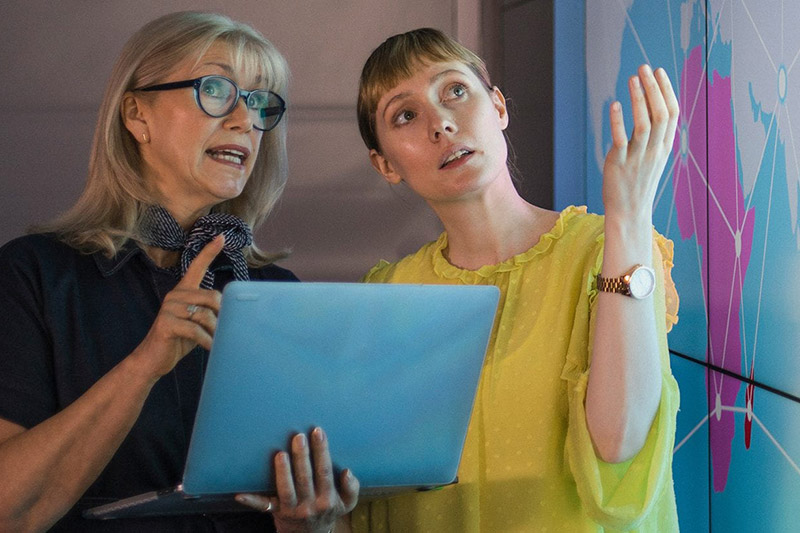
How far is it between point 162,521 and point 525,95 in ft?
6.90

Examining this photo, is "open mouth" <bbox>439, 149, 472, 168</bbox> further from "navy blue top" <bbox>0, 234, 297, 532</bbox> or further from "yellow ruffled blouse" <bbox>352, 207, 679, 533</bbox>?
"navy blue top" <bbox>0, 234, 297, 532</bbox>

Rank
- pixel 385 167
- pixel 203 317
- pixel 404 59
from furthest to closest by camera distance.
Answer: pixel 385 167, pixel 404 59, pixel 203 317

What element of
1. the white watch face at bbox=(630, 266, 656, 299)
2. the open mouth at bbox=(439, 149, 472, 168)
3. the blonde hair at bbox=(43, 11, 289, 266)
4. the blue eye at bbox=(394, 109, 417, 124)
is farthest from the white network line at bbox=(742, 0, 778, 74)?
the blonde hair at bbox=(43, 11, 289, 266)

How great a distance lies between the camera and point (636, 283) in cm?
155

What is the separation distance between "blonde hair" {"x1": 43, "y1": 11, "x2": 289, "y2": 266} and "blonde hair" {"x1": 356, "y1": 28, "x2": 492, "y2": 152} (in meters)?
0.21

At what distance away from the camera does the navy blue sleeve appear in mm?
1636

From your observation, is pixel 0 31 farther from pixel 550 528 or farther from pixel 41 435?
pixel 550 528

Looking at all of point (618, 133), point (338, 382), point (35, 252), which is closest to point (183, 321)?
point (338, 382)

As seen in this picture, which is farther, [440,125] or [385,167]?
[385,167]

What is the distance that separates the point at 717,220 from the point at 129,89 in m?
1.29

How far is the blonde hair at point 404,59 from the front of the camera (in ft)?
6.56

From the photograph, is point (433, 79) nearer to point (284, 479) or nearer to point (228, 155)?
point (228, 155)

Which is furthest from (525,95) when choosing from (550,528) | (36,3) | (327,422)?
(327,422)

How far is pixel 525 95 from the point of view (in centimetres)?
333
